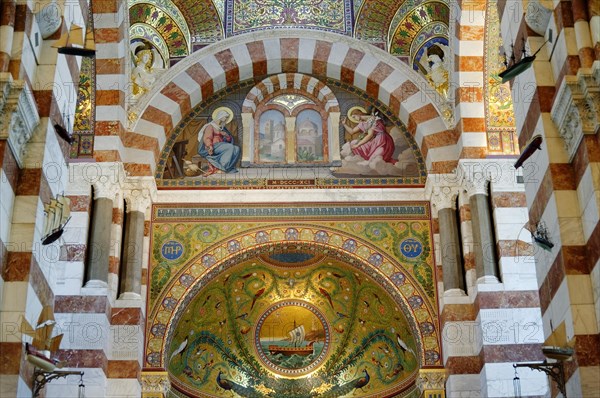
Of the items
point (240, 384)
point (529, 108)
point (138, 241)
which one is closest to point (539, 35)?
point (529, 108)

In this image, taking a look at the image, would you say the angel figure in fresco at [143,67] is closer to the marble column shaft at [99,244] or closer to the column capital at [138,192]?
the column capital at [138,192]

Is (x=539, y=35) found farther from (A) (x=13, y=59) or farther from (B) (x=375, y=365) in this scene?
(B) (x=375, y=365)

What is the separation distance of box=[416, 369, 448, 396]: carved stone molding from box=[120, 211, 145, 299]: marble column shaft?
151 inches

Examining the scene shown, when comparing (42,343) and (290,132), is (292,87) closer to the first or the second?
(290,132)

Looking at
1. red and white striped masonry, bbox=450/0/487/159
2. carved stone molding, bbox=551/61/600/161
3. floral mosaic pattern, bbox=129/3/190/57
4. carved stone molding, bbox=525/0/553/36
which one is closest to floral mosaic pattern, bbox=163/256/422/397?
red and white striped masonry, bbox=450/0/487/159

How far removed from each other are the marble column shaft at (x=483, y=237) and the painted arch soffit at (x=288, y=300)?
82cm

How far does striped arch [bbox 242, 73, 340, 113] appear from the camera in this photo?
14.5m

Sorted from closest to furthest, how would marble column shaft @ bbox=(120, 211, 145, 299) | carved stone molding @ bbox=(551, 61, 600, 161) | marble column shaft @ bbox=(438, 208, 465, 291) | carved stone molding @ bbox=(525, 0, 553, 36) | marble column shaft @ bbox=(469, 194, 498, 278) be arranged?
carved stone molding @ bbox=(551, 61, 600, 161) → carved stone molding @ bbox=(525, 0, 553, 36) → marble column shaft @ bbox=(469, 194, 498, 278) → marble column shaft @ bbox=(120, 211, 145, 299) → marble column shaft @ bbox=(438, 208, 465, 291)

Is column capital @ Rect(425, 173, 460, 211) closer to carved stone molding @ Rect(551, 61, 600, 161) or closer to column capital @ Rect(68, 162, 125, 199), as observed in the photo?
column capital @ Rect(68, 162, 125, 199)

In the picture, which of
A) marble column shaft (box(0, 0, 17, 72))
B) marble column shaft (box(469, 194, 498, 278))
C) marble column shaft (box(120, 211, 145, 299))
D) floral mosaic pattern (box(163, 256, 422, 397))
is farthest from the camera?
floral mosaic pattern (box(163, 256, 422, 397))

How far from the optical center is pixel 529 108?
9.42 meters

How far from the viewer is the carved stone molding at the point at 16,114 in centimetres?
821

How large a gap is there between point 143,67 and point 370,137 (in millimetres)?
3428

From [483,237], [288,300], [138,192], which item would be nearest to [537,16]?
[483,237]
